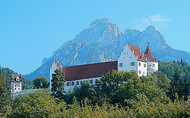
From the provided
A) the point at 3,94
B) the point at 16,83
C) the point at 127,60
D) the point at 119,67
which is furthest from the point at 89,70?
the point at 3,94

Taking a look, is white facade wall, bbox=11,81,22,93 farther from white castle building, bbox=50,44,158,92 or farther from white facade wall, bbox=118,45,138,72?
white facade wall, bbox=118,45,138,72

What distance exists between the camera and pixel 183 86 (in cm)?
8719

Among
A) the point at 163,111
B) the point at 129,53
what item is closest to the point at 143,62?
the point at 129,53

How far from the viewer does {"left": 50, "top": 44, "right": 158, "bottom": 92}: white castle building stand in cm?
9381

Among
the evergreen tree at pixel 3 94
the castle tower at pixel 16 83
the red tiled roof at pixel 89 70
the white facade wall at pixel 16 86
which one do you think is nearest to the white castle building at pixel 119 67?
the red tiled roof at pixel 89 70

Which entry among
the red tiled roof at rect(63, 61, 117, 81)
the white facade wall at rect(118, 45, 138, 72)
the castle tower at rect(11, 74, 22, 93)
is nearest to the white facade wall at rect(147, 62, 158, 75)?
the white facade wall at rect(118, 45, 138, 72)

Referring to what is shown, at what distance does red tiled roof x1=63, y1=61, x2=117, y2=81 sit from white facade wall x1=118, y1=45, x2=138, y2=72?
3098 mm

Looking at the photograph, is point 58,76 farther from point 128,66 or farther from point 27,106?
point 27,106

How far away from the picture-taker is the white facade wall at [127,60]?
306ft

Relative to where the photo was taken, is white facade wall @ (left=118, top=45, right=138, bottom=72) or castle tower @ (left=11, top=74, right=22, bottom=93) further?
castle tower @ (left=11, top=74, right=22, bottom=93)

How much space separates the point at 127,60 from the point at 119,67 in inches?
120

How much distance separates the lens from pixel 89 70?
104m

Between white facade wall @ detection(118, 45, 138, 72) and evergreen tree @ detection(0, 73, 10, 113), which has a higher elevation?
white facade wall @ detection(118, 45, 138, 72)

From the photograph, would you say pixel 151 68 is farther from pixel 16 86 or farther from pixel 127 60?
pixel 16 86
